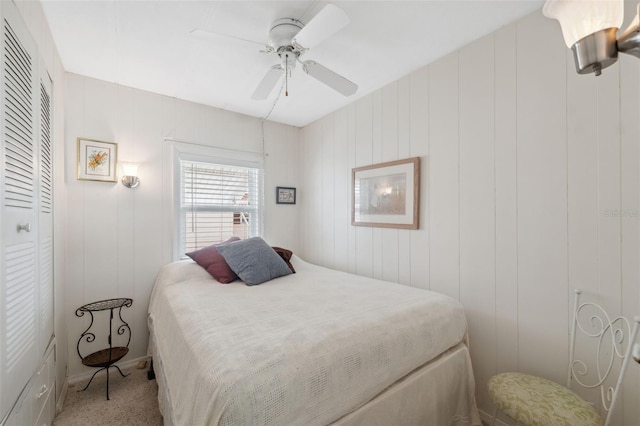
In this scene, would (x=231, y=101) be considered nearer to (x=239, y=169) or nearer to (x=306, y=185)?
(x=239, y=169)

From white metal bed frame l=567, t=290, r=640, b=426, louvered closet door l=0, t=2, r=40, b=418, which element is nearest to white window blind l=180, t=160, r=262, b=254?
louvered closet door l=0, t=2, r=40, b=418

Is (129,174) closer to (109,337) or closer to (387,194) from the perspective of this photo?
(109,337)

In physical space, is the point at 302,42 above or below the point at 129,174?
above

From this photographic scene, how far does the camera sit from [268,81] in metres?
1.91

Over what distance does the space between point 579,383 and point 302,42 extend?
2.35 metres

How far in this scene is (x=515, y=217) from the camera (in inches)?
70.0

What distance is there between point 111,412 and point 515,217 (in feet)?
9.74

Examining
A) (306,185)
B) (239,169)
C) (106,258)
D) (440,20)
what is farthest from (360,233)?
(106,258)

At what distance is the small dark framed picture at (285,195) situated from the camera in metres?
3.52

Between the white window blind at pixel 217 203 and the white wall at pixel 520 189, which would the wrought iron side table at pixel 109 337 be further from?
the white wall at pixel 520 189

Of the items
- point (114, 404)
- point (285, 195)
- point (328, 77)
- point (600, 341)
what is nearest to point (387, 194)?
point (328, 77)

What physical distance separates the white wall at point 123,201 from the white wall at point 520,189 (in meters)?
2.09

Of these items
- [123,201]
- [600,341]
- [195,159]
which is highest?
[195,159]

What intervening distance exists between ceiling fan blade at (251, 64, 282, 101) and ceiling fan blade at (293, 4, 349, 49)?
300 millimetres
